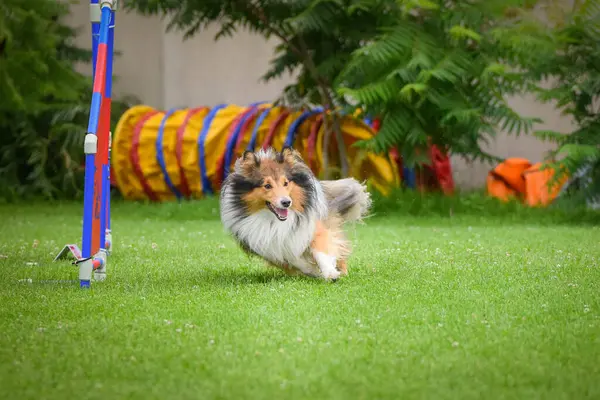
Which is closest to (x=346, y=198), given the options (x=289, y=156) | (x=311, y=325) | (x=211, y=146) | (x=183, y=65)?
(x=289, y=156)

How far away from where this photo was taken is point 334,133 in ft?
30.5

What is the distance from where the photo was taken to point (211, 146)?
32.6 ft

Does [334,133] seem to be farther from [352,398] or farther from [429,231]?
[352,398]

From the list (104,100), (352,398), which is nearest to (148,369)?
(352,398)

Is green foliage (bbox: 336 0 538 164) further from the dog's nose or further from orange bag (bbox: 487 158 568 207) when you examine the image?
the dog's nose

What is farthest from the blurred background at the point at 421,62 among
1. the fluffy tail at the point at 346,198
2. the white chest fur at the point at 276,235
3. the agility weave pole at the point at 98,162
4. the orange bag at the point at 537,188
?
A: the white chest fur at the point at 276,235

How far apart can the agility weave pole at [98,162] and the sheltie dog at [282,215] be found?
2.31 feet

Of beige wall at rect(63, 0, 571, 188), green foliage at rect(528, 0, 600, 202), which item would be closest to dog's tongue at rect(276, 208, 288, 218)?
green foliage at rect(528, 0, 600, 202)

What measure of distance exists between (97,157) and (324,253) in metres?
1.39

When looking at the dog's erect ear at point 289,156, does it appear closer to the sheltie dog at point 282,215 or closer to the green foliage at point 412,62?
the sheltie dog at point 282,215

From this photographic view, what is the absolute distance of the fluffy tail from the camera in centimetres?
508

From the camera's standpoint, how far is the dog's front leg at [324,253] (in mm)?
4520

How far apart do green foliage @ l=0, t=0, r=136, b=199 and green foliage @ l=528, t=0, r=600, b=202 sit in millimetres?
5111

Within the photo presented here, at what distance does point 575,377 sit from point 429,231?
4.66 metres
